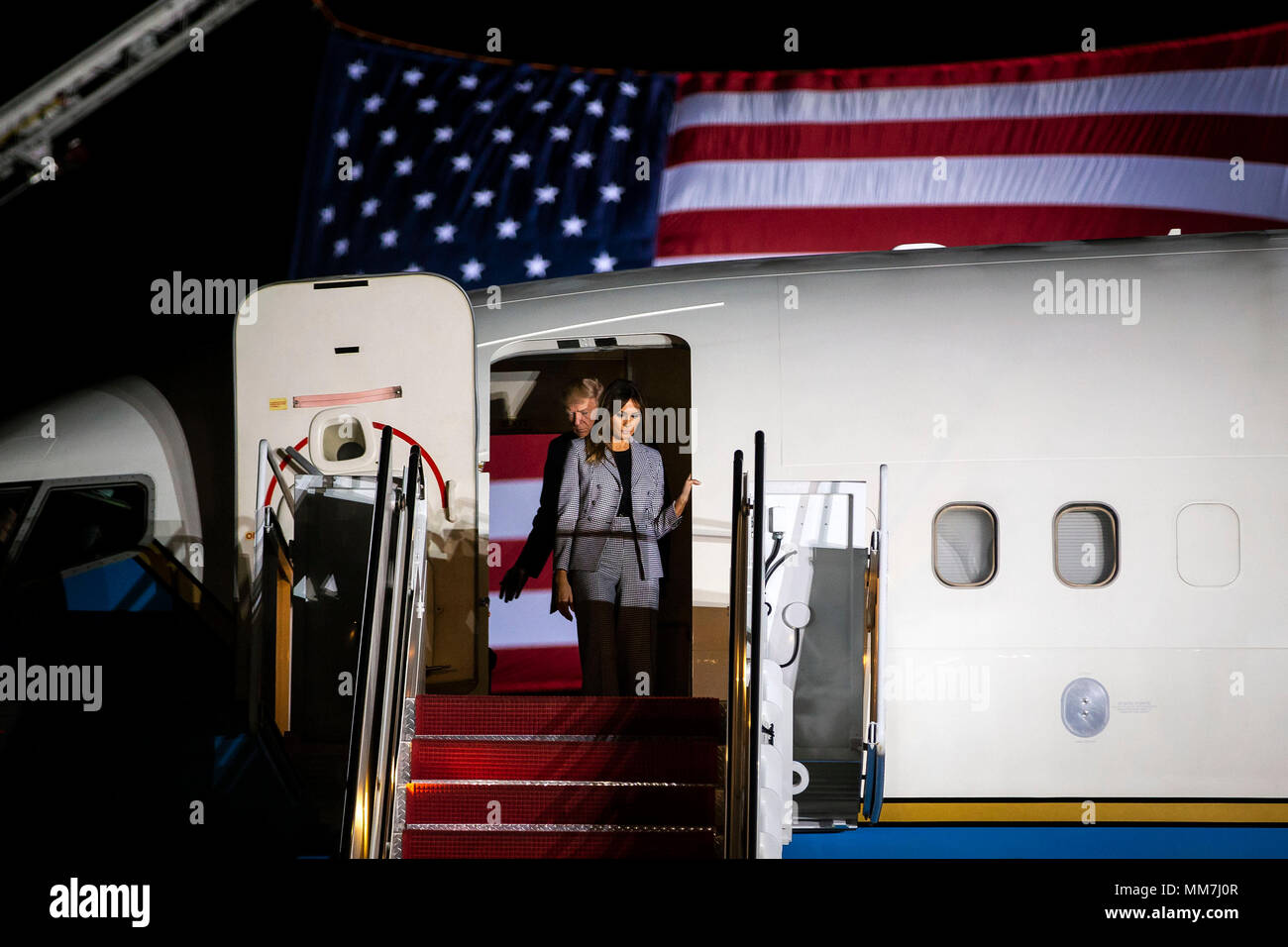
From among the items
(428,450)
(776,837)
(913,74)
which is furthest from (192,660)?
(913,74)

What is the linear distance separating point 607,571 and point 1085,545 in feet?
A: 7.94

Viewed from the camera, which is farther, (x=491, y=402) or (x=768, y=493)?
(x=491, y=402)

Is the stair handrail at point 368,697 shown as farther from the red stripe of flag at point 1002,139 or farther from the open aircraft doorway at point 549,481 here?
the red stripe of flag at point 1002,139

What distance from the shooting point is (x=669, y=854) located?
4.44 metres

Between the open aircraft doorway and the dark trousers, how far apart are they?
0.90ft

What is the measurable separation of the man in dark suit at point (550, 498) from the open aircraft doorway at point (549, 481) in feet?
0.05

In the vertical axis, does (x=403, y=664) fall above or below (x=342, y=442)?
below

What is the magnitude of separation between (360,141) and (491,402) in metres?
2.70

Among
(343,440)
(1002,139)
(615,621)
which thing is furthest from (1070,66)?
(343,440)

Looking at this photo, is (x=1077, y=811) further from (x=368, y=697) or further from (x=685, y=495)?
(x=368, y=697)

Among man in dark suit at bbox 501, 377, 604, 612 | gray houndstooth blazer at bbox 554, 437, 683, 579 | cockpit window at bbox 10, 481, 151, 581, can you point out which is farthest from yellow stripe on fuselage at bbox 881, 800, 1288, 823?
cockpit window at bbox 10, 481, 151, 581

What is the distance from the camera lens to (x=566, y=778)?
4.76 meters

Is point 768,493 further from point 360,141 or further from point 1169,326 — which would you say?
point 360,141

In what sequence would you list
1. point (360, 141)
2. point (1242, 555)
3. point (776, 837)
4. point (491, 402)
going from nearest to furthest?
point (776, 837), point (1242, 555), point (491, 402), point (360, 141)
